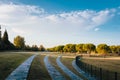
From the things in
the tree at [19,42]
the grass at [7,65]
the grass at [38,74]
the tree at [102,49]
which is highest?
the tree at [19,42]

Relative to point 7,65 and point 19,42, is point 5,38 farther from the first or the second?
point 7,65

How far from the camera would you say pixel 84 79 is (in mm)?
31344

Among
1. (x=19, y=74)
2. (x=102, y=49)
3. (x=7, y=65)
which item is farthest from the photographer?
(x=102, y=49)

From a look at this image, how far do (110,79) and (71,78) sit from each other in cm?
551

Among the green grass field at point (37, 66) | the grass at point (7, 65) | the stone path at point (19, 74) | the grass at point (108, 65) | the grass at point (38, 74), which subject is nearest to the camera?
the stone path at point (19, 74)

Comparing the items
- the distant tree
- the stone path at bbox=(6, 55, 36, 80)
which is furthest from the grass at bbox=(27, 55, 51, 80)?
the distant tree

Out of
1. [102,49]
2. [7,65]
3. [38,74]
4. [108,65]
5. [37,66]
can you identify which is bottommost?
[38,74]

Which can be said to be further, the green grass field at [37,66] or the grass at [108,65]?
the grass at [108,65]

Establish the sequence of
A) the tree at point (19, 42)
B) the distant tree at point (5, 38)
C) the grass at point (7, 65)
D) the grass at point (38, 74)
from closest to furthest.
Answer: the grass at point (38, 74), the grass at point (7, 65), the distant tree at point (5, 38), the tree at point (19, 42)

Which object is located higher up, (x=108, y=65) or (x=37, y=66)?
(x=37, y=66)

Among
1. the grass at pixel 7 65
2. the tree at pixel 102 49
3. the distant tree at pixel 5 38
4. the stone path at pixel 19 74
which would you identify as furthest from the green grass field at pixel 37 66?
the tree at pixel 102 49

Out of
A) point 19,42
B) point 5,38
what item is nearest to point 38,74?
point 5,38

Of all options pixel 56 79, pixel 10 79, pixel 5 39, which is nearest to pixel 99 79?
pixel 56 79

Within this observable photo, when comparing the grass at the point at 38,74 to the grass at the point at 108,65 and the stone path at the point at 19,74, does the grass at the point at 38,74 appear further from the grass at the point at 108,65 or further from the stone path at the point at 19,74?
the grass at the point at 108,65
